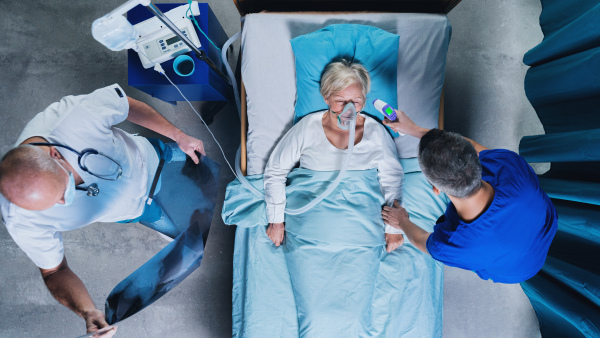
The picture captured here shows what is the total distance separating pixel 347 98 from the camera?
1568mm

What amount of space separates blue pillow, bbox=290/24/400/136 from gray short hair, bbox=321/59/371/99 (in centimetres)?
7

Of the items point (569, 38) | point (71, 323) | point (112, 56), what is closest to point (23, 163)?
point (112, 56)

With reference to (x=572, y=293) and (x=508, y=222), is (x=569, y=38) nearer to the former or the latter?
(x=508, y=222)

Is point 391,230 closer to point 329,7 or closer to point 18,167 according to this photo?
point 329,7

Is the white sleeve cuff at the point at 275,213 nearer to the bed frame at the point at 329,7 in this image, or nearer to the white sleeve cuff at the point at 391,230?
the bed frame at the point at 329,7

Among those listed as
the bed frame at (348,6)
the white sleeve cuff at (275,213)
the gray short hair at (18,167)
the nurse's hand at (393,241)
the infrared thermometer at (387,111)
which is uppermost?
the gray short hair at (18,167)

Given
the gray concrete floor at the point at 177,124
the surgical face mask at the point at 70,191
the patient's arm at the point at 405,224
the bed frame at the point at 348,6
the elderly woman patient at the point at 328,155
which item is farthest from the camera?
the gray concrete floor at the point at 177,124

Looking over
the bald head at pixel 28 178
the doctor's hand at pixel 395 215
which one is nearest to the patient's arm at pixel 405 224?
the doctor's hand at pixel 395 215

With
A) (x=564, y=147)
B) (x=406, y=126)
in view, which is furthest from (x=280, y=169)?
(x=564, y=147)

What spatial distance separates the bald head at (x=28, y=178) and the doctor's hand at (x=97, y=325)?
17.7 inches

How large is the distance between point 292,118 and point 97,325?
1.30 metres

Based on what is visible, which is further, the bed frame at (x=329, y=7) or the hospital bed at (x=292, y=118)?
the bed frame at (x=329, y=7)

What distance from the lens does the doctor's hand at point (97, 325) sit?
3.70 feet

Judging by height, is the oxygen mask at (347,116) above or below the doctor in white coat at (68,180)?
below
